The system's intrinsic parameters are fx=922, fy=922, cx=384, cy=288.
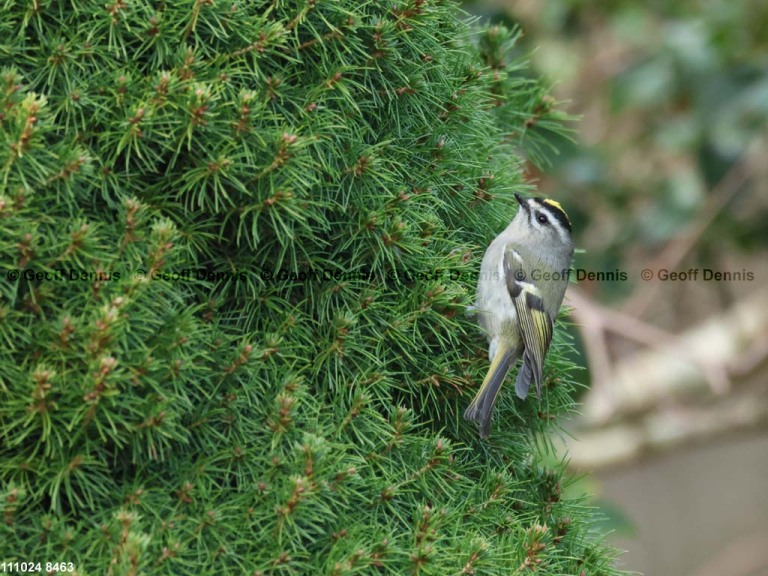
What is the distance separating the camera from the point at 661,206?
3.73 metres

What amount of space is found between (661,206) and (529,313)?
1722 mm

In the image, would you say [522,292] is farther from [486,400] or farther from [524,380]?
[486,400]

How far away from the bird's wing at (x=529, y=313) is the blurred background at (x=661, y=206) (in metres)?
0.64

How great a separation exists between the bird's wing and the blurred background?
0.64 meters

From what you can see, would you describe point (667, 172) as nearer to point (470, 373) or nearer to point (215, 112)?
point (470, 373)

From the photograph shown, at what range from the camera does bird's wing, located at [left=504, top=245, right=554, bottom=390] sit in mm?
2025

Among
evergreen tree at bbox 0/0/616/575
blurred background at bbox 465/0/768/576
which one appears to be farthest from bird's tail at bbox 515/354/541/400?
blurred background at bbox 465/0/768/576

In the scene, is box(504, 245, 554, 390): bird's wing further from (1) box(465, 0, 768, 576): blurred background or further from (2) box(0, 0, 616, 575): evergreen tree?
(1) box(465, 0, 768, 576): blurred background

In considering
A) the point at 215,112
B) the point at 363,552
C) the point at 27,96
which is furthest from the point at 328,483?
the point at 27,96

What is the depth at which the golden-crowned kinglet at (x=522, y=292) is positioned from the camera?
6.34 feet

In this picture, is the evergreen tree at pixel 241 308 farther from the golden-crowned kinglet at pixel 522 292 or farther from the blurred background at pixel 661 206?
the blurred background at pixel 661 206

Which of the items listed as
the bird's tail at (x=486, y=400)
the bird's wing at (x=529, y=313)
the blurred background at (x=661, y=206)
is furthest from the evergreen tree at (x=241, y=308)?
the blurred background at (x=661, y=206)

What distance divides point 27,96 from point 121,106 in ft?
0.52

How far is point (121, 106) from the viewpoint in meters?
1.53
